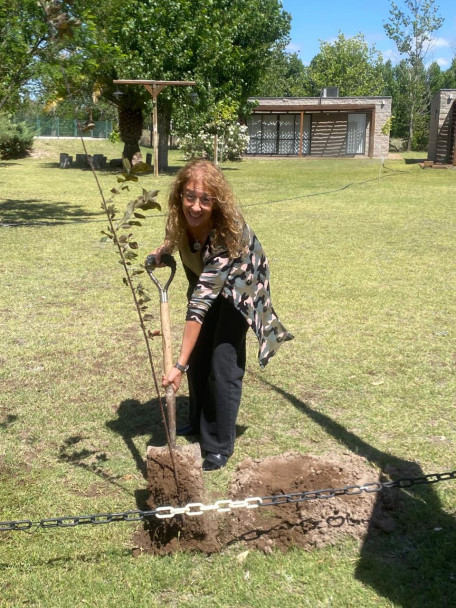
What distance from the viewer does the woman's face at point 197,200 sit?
3.13m

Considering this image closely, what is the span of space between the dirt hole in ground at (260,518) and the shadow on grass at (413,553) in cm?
9

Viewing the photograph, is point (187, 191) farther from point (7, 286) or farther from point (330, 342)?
point (7, 286)

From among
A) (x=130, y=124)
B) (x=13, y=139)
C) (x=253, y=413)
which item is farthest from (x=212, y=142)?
(x=253, y=413)

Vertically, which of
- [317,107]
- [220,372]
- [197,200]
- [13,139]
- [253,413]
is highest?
[317,107]

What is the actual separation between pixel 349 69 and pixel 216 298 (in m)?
67.2

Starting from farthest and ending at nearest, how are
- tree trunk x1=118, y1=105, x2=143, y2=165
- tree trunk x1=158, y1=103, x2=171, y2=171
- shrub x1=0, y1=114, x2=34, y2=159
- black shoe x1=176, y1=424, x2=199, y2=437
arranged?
1. shrub x1=0, y1=114, x2=34, y2=159
2. tree trunk x1=158, y1=103, x2=171, y2=171
3. tree trunk x1=118, y1=105, x2=143, y2=165
4. black shoe x1=176, y1=424, x2=199, y2=437

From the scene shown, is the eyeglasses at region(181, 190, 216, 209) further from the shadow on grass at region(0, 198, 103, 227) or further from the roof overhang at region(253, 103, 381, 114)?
the roof overhang at region(253, 103, 381, 114)

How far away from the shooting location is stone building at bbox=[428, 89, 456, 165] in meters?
30.0

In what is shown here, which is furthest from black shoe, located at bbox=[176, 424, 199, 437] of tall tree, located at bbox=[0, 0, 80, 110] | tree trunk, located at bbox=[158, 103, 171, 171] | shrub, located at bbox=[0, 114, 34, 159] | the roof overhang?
the roof overhang

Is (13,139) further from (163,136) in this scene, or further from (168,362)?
(168,362)

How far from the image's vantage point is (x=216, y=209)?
3.21 m

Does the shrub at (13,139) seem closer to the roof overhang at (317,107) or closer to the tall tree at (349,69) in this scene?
the roof overhang at (317,107)

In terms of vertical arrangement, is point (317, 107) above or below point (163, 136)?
above

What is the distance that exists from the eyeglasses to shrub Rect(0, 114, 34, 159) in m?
34.4
